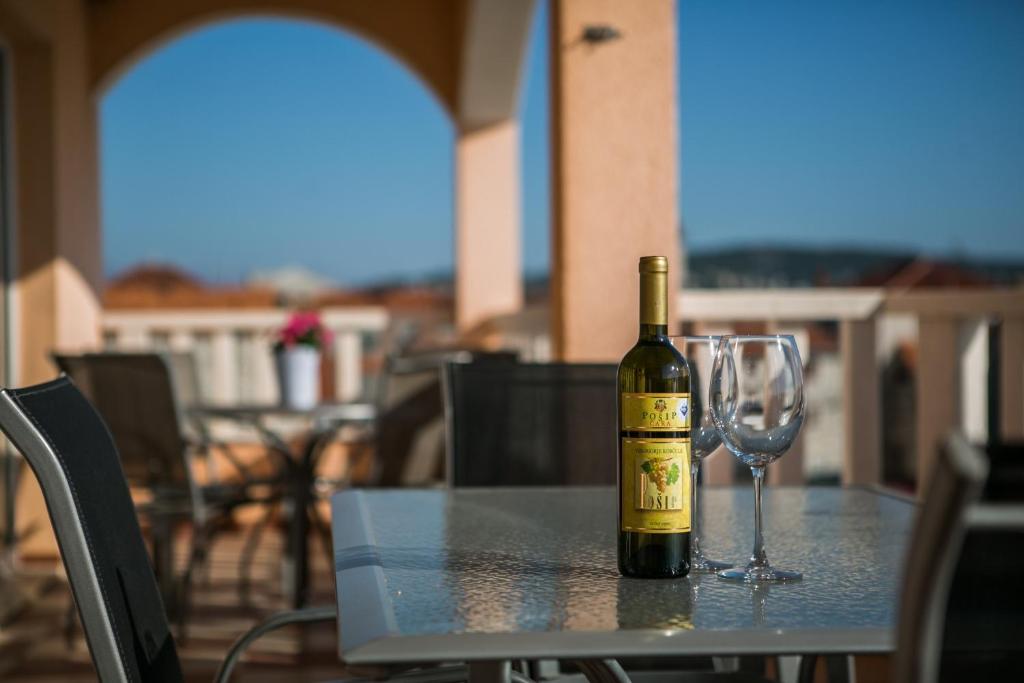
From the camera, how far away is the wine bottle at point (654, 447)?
40.7 inches

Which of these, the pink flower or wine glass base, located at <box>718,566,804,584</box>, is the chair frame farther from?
the pink flower

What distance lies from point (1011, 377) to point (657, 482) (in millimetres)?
1962

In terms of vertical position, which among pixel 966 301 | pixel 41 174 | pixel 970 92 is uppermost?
pixel 970 92

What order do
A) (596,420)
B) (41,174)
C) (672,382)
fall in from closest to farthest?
1. (672,382)
2. (596,420)
3. (41,174)

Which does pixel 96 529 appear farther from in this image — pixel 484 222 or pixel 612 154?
pixel 484 222

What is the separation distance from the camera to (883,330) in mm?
3080

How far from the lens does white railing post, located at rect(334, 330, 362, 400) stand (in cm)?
652

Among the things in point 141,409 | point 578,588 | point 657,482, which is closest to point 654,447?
point 657,482

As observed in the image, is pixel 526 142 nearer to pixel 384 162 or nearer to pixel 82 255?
pixel 384 162

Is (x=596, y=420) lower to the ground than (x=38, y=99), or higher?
lower

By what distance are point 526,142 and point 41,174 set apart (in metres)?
7.74

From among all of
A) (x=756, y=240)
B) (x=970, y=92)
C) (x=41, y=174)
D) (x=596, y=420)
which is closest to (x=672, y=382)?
(x=596, y=420)

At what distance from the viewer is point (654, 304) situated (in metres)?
1.05

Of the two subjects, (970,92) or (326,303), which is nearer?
(326,303)
